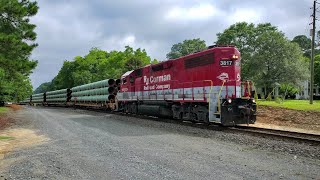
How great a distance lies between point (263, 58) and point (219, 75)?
44.4 meters

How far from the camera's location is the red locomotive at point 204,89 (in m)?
16.8

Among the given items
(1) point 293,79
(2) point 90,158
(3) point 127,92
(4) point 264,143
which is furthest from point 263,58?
(2) point 90,158

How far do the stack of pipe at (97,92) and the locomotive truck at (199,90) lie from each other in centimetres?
761

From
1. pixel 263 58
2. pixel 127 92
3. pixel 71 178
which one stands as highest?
pixel 263 58

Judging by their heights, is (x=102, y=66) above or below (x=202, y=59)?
above

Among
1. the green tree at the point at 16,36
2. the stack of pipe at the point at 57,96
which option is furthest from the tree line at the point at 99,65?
the green tree at the point at 16,36

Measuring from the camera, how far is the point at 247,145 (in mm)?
11812

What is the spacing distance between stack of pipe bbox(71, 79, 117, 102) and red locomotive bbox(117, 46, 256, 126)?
10.7 m

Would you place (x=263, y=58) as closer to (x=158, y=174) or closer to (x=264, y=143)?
(x=264, y=143)

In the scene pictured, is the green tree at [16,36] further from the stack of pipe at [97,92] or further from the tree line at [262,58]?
the tree line at [262,58]

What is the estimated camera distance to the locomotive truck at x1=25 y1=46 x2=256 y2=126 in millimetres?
16797

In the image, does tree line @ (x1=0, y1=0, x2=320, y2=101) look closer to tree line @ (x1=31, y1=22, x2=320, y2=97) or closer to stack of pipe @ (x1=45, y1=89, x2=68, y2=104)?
tree line @ (x1=31, y1=22, x2=320, y2=97)

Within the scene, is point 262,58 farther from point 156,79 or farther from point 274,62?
point 156,79

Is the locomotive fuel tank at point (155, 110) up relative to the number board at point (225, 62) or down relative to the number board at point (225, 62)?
down
